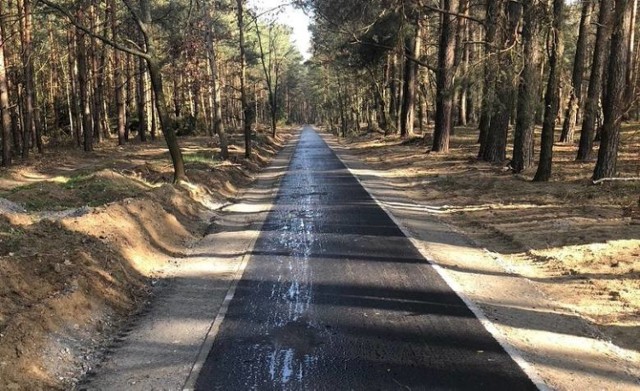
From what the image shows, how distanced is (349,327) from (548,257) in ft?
13.7

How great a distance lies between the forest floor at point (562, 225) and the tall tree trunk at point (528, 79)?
3.33ft

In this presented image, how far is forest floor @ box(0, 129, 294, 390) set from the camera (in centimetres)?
518

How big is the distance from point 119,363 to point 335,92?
8058 centimetres

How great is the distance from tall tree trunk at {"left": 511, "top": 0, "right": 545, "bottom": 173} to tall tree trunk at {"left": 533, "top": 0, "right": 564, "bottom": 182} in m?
0.38

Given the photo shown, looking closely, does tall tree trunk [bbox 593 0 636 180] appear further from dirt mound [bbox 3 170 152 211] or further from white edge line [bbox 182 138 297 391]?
dirt mound [bbox 3 170 152 211]

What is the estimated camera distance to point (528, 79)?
47.6ft

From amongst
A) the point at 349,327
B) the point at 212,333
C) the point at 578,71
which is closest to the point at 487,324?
the point at 349,327

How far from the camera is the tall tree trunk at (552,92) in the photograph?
13.7 meters

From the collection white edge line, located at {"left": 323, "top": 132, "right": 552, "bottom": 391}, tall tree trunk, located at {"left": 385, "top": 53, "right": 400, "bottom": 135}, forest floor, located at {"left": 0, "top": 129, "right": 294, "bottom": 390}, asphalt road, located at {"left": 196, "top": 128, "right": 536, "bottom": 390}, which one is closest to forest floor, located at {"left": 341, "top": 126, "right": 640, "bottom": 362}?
white edge line, located at {"left": 323, "top": 132, "right": 552, "bottom": 391}

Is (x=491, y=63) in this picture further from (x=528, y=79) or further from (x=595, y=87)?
(x=595, y=87)

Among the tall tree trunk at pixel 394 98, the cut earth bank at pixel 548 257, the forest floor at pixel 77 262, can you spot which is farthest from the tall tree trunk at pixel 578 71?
the tall tree trunk at pixel 394 98

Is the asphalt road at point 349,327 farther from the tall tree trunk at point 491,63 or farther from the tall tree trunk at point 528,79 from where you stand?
the tall tree trunk at point 528,79

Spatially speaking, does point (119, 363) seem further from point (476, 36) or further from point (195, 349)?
point (476, 36)

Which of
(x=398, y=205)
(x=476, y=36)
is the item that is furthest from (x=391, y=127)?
(x=398, y=205)
